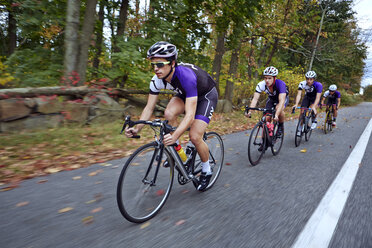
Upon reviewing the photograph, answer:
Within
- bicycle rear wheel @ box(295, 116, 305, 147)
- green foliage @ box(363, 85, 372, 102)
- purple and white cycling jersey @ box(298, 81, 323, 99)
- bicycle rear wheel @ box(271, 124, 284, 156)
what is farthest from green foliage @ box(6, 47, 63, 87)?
green foliage @ box(363, 85, 372, 102)

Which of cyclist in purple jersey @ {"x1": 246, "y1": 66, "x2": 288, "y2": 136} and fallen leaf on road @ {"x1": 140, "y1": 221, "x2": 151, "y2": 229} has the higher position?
cyclist in purple jersey @ {"x1": 246, "y1": 66, "x2": 288, "y2": 136}

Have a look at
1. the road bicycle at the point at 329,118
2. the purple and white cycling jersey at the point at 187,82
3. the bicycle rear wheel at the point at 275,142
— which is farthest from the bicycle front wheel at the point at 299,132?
the purple and white cycling jersey at the point at 187,82

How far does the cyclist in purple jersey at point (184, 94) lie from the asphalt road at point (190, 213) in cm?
60

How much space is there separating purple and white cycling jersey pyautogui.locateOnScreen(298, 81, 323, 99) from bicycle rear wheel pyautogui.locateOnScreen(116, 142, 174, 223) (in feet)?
20.4

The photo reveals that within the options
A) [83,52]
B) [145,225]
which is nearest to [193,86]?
[145,225]

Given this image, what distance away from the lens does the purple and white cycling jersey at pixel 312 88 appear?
7.07 m

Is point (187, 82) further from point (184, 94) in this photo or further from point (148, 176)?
point (148, 176)

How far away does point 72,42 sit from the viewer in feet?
22.3

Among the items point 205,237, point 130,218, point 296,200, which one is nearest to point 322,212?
point 296,200

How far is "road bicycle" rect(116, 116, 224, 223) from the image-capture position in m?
2.36

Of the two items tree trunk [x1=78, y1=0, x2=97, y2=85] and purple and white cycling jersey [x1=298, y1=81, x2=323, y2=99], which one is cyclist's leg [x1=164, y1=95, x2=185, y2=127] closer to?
tree trunk [x1=78, y1=0, x2=97, y2=85]

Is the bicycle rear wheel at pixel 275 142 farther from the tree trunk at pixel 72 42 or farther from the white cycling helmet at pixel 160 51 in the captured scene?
the tree trunk at pixel 72 42

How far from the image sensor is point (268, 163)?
480 cm

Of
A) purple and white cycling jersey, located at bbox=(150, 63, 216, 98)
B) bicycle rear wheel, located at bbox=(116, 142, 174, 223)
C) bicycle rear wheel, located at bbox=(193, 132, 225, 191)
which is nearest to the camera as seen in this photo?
bicycle rear wheel, located at bbox=(116, 142, 174, 223)
